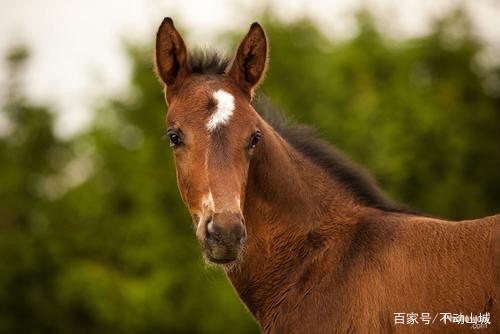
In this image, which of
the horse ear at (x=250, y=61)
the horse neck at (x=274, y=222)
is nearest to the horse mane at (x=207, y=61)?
the horse ear at (x=250, y=61)

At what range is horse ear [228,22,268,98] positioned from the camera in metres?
7.21

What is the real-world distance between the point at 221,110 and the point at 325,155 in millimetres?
1242

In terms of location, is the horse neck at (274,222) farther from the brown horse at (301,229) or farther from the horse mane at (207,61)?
the horse mane at (207,61)

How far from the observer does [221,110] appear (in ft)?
21.9

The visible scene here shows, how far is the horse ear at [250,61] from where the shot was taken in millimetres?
7215

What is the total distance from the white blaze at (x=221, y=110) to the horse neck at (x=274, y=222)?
1.51 ft

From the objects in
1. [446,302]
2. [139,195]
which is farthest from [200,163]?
[139,195]

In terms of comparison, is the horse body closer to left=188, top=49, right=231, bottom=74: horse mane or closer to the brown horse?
the brown horse

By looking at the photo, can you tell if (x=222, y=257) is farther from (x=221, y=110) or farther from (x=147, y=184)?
(x=147, y=184)

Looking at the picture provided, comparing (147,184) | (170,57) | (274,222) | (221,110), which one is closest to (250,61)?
(170,57)

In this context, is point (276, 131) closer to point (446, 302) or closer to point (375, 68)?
point (446, 302)

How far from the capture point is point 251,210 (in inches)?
274

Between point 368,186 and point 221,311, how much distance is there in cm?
1999

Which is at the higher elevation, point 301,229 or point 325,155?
point 325,155
